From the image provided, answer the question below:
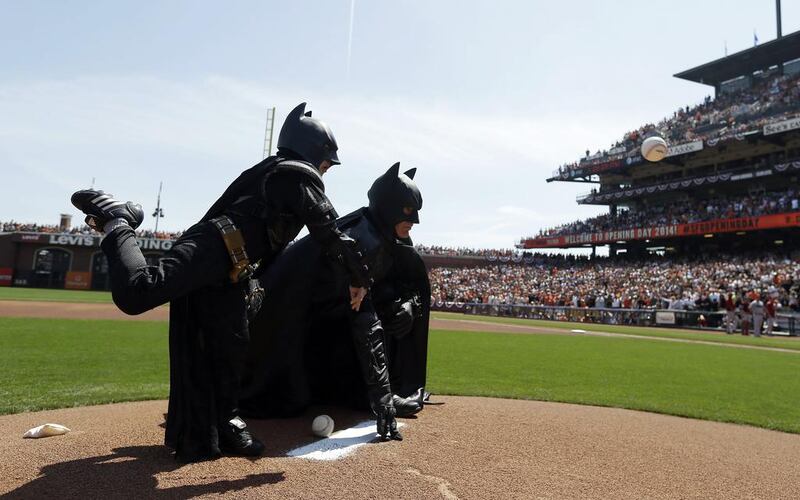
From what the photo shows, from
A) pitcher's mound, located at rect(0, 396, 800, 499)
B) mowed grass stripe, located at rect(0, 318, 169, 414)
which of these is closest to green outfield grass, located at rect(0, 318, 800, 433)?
mowed grass stripe, located at rect(0, 318, 169, 414)

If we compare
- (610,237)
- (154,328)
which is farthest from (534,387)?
(610,237)

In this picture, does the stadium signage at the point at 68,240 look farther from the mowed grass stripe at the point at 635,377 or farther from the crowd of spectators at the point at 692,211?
the mowed grass stripe at the point at 635,377

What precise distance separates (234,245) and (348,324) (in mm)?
1677

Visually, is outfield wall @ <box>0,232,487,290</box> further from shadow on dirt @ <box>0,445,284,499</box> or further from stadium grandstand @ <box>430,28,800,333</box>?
shadow on dirt @ <box>0,445,284,499</box>

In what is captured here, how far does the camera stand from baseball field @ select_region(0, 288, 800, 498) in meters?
2.90

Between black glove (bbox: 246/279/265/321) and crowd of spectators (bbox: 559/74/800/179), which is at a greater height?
crowd of spectators (bbox: 559/74/800/179)

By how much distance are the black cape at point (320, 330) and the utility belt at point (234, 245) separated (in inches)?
23.5

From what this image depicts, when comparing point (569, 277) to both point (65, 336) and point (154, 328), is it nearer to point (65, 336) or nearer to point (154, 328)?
point (154, 328)

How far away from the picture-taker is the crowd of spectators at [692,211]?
33.9 meters

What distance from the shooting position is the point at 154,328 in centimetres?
1484

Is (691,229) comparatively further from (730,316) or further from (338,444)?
(338,444)

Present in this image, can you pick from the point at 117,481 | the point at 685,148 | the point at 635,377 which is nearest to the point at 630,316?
the point at 635,377

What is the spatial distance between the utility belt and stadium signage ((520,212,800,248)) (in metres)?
37.1

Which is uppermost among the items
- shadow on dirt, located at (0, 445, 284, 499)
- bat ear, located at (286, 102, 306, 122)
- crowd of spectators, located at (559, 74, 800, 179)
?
crowd of spectators, located at (559, 74, 800, 179)
